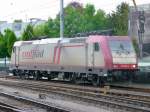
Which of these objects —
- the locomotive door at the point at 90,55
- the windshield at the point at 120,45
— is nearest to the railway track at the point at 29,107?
the locomotive door at the point at 90,55

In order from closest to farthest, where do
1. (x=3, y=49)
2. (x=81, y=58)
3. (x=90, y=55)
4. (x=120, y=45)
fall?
(x=120, y=45)
(x=90, y=55)
(x=81, y=58)
(x=3, y=49)

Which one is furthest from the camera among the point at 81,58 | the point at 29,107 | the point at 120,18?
the point at 120,18

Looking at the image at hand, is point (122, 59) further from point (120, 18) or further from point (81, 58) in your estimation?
point (120, 18)

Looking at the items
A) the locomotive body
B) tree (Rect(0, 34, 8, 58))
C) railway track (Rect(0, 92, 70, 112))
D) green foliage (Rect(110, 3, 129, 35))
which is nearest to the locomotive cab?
the locomotive body

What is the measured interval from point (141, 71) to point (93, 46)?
151 inches

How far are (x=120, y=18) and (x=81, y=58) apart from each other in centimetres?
6827

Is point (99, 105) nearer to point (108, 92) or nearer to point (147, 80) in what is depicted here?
point (108, 92)

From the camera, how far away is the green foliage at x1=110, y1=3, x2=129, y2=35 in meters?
94.9

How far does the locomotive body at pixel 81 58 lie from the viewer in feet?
98.0

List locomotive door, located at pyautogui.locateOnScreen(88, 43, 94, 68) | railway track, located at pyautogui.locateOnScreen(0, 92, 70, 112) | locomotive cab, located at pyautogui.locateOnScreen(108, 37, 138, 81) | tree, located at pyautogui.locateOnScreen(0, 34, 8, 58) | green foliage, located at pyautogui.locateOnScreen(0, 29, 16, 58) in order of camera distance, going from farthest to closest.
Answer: tree, located at pyautogui.locateOnScreen(0, 34, 8, 58)
green foliage, located at pyautogui.locateOnScreen(0, 29, 16, 58)
locomotive door, located at pyautogui.locateOnScreen(88, 43, 94, 68)
locomotive cab, located at pyautogui.locateOnScreen(108, 37, 138, 81)
railway track, located at pyautogui.locateOnScreen(0, 92, 70, 112)

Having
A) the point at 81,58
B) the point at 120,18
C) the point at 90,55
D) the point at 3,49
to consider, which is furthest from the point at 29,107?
the point at 120,18

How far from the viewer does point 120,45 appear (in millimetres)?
30625

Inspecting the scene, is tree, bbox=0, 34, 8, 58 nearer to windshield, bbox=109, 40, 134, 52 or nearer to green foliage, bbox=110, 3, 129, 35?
green foliage, bbox=110, 3, 129, 35

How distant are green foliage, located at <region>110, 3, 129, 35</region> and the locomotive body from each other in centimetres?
5283
